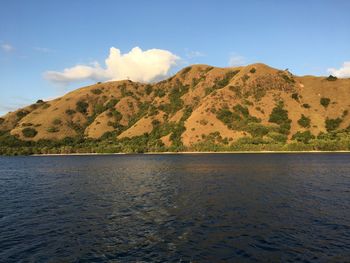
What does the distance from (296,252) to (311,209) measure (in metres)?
15.4

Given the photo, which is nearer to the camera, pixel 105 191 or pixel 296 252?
pixel 296 252

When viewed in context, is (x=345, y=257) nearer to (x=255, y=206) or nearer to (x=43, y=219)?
(x=255, y=206)

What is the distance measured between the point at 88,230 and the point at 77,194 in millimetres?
22452

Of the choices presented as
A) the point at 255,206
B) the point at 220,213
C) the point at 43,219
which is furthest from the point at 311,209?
the point at 43,219

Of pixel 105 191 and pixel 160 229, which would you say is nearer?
pixel 160 229

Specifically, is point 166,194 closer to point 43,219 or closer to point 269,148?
point 43,219

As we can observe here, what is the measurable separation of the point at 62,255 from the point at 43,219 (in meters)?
12.7

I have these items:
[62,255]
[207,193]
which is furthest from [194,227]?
[207,193]

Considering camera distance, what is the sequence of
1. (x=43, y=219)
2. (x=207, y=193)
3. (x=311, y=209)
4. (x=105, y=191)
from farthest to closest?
(x=105, y=191)
(x=207, y=193)
(x=311, y=209)
(x=43, y=219)

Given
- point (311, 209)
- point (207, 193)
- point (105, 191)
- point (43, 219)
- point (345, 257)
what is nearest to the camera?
point (345, 257)

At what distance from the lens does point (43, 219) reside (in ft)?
113

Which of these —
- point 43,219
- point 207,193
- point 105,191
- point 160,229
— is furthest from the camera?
point 105,191

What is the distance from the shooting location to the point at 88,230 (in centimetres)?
2977

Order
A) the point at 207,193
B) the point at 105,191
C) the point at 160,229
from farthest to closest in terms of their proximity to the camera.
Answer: the point at 105,191 → the point at 207,193 → the point at 160,229
